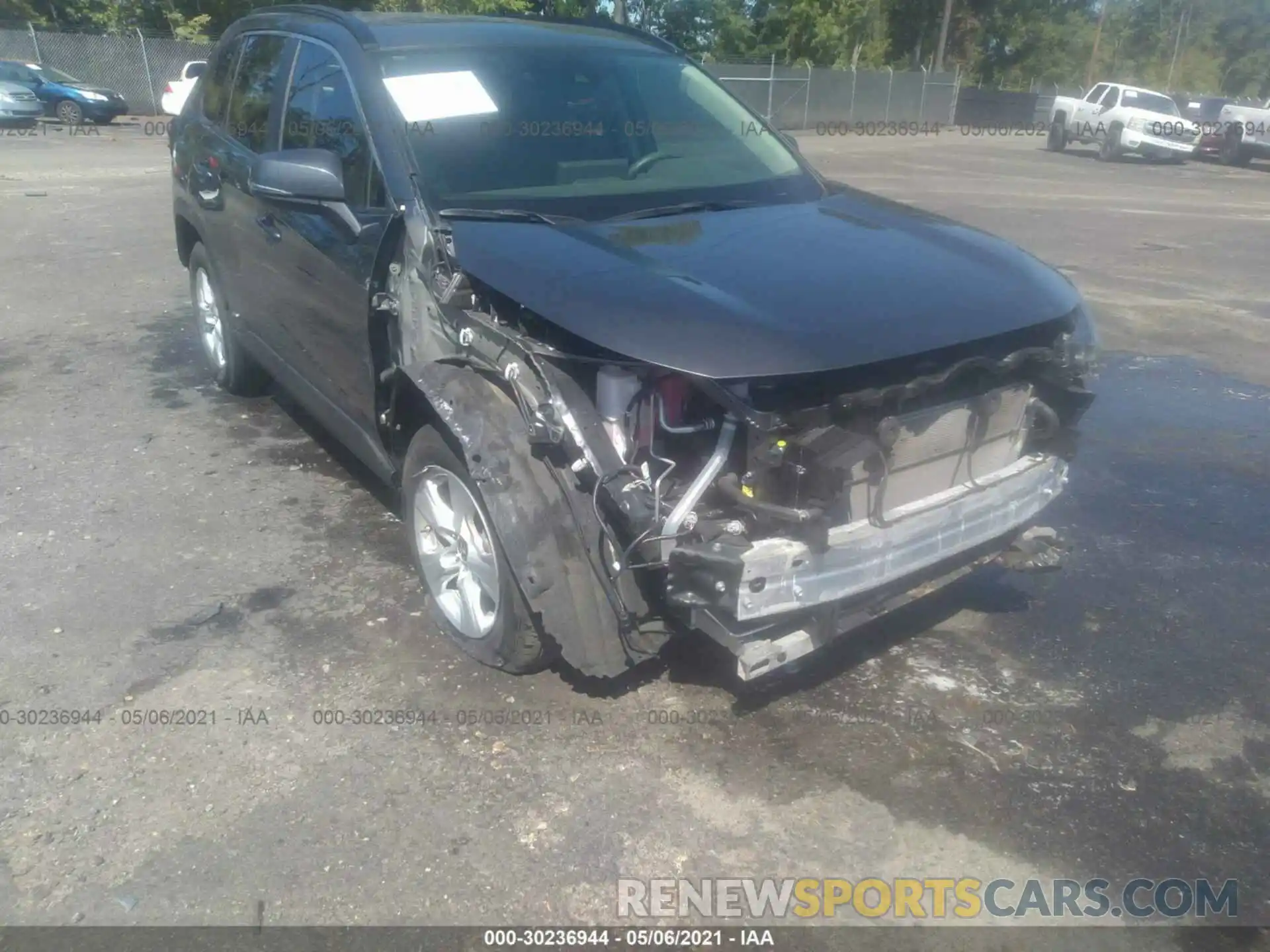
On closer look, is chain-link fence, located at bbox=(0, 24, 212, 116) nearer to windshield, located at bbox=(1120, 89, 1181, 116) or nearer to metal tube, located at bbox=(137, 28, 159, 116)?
metal tube, located at bbox=(137, 28, 159, 116)

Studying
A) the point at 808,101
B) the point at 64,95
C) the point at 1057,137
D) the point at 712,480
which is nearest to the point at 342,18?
the point at 712,480

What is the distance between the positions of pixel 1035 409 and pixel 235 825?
8.78ft

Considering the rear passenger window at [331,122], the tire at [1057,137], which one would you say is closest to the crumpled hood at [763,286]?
the rear passenger window at [331,122]

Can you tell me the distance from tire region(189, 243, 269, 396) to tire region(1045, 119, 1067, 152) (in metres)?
27.8

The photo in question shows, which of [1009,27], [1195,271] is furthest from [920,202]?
[1009,27]

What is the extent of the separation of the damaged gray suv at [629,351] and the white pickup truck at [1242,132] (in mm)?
25131

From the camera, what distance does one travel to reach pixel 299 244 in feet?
13.6

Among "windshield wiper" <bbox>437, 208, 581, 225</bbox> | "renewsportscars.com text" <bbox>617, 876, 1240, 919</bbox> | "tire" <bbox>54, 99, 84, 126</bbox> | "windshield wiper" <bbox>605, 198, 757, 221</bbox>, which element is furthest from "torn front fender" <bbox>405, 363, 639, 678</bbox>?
"tire" <bbox>54, 99, 84, 126</bbox>

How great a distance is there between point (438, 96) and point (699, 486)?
198 cm

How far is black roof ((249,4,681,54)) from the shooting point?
13.2ft

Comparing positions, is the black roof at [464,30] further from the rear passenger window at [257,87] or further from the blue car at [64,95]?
the blue car at [64,95]

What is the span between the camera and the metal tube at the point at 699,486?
264 centimetres

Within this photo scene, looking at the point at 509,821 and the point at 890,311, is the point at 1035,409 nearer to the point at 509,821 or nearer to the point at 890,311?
the point at 890,311

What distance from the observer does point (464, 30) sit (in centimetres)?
423
